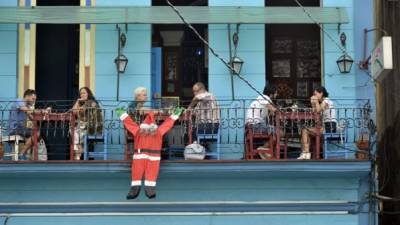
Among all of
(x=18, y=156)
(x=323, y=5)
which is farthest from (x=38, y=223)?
(x=323, y=5)

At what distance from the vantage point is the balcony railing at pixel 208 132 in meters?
10.9

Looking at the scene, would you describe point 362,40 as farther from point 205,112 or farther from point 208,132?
point 208,132

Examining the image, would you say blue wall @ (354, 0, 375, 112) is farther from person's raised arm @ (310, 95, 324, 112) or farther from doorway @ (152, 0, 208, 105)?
doorway @ (152, 0, 208, 105)

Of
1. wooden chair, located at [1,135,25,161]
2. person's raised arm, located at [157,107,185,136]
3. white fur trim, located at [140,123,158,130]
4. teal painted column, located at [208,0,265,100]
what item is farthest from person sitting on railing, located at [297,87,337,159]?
wooden chair, located at [1,135,25,161]

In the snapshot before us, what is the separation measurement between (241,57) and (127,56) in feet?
6.19

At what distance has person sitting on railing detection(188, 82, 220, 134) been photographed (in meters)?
10.9

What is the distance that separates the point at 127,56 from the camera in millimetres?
11953

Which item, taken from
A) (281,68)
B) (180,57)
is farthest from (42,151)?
(281,68)

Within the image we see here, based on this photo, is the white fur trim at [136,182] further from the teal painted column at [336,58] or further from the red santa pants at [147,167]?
the teal painted column at [336,58]

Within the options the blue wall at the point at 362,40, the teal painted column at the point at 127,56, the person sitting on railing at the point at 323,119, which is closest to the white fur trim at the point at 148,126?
the teal painted column at the point at 127,56

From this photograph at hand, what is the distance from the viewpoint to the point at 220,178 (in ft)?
35.8

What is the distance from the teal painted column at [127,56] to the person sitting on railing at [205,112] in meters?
1.14

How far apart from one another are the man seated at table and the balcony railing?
0.08 ft

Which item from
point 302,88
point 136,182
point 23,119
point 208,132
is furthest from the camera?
point 302,88
